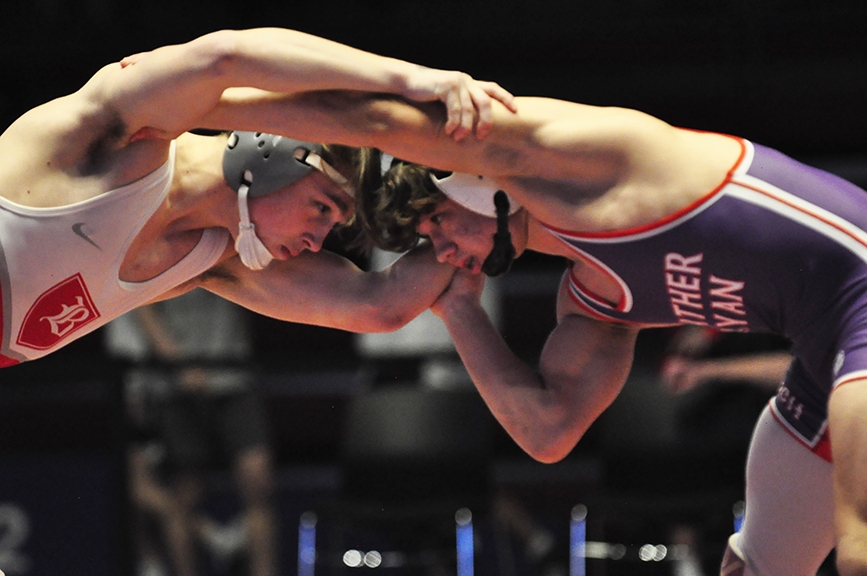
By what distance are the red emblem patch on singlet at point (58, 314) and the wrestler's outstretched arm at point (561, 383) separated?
3.55 feet

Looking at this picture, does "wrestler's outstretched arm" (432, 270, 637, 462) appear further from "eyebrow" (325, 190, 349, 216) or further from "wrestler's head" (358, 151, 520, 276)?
"eyebrow" (325, 190, 349, 216)

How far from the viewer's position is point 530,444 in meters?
3.15

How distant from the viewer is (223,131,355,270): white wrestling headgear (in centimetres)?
300

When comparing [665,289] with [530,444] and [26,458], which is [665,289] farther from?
[26,458]

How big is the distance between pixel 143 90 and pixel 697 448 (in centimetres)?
278

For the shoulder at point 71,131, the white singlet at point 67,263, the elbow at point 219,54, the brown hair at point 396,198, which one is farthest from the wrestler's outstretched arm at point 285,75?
the brown hair at point 396,198

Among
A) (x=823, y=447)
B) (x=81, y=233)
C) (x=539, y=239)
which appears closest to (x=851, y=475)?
(x=823, y=447)

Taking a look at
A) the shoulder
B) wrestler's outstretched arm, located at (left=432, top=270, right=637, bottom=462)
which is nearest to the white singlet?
the shoulder

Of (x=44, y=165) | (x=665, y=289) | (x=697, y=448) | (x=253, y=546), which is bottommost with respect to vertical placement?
(x=253, y=546)

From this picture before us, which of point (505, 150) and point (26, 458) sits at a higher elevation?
point (505, 150)

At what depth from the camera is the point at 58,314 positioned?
9.49 feet

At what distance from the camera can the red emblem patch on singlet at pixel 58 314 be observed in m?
2.85

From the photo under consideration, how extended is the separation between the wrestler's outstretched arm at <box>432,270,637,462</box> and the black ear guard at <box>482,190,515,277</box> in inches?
11.0

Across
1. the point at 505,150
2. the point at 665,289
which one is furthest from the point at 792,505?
the point at 505,150
